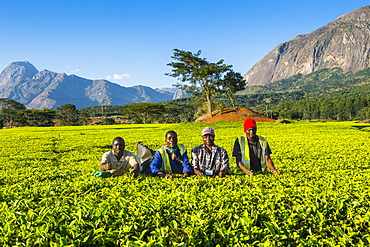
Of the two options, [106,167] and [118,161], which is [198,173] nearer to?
[118,161]

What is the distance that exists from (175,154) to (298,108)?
5780 inches

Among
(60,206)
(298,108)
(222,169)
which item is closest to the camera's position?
(60,206)

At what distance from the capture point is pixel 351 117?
117m

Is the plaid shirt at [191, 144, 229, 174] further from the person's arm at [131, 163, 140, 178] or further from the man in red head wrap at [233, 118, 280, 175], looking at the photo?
the person's arm at [131, 163, 140, 178]

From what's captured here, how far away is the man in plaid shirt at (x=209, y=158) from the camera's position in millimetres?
6926

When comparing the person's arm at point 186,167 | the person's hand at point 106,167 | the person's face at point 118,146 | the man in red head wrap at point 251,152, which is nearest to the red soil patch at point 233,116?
the man in red head wrap at point 251,152

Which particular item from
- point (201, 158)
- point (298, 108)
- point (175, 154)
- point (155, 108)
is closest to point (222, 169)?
point (201, 158)

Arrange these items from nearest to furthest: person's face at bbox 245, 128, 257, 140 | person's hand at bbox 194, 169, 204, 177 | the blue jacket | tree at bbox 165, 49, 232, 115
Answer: person's hand at bbox 194, 169, 204, 177 < the blue jacket < person's face at bbox 245, 128, 257, 140 < tree at bbox 165, 49, 232, 115

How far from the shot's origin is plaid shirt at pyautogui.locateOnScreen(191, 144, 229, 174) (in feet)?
22.9

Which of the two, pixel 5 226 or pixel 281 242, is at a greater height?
A: pixel 5 226

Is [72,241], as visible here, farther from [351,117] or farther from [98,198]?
[351,117]

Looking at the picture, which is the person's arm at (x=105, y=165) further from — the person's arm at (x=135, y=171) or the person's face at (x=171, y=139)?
the person's face at (x=171, y=139)

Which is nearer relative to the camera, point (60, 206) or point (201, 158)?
point (60, 206)

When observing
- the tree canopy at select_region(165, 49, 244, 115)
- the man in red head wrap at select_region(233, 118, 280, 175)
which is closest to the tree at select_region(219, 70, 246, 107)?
the tree canopy at select_region(165, 49, 244, 115)
